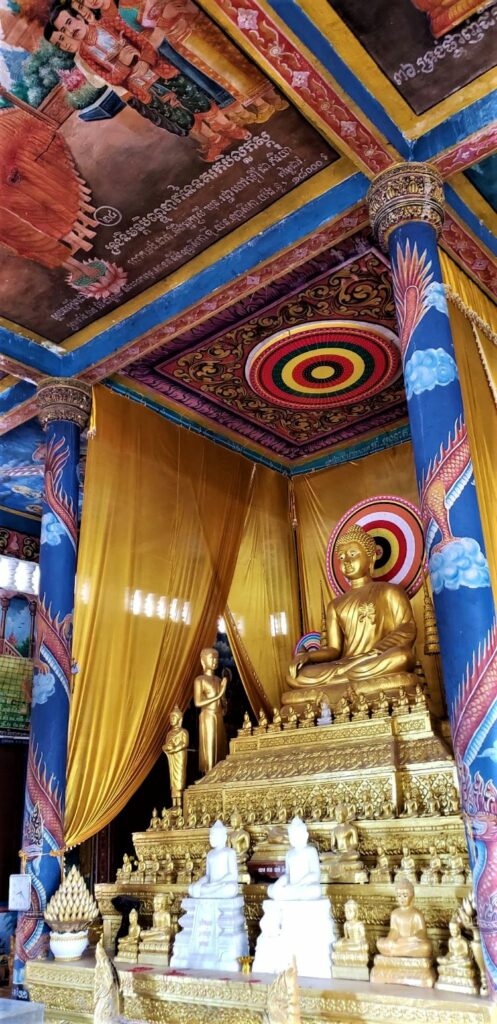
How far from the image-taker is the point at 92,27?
408 cm

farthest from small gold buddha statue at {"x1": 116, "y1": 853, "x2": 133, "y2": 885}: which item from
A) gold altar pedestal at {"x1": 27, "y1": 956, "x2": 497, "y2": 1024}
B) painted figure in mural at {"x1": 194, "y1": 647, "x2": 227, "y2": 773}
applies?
painted figure in mural at {"x1": 194, "y1": 647, "x2": 227, "y2": 773}

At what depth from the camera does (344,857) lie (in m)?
4.32

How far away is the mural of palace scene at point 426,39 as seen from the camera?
13.1 feet

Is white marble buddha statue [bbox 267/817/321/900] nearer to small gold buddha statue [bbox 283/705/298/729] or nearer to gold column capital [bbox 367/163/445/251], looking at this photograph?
small gold buddha statue [bbox 283/705/298/729]

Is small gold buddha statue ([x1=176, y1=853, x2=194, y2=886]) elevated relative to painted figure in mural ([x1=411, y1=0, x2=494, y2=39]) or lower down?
lower down

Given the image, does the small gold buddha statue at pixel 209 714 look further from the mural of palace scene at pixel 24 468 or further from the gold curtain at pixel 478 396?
the gold curtain at pixel 478 396

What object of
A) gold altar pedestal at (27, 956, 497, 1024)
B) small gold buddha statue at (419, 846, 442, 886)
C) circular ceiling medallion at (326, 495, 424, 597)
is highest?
circular ceiling medallion at (326, 495, 424, 597)

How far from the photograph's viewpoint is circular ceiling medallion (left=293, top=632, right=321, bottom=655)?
8.14 m

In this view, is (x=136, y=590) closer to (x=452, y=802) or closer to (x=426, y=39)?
(x=452, y=802)

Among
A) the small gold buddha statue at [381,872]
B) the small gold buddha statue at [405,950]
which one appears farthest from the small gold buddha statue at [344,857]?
the small gold buddha statue at [405,950]

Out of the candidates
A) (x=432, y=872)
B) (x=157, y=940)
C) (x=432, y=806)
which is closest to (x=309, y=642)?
(x=432, y=806)

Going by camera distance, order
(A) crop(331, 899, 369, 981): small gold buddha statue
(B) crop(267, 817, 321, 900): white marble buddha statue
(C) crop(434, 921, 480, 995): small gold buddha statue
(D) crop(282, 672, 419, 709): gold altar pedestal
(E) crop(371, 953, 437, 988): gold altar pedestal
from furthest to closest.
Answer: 1. (D) crop(282, 672, 419, 709): gold altar pedestal
2. (B) crop(267, 817, 321, 900): white marble buddha statue
3. (A) crop(331, 899, 369, 981): small gold buddha statue
4. (E) crop(371, 953, 437, 988): gold altar pedestal
5. (C) crop(434, 921, 480, 995): small gold buddha statue

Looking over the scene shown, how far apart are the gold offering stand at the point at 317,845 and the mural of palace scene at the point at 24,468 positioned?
134 inches

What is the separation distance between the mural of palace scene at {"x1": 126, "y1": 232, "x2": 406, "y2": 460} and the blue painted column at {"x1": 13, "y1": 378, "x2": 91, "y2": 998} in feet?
2.83
